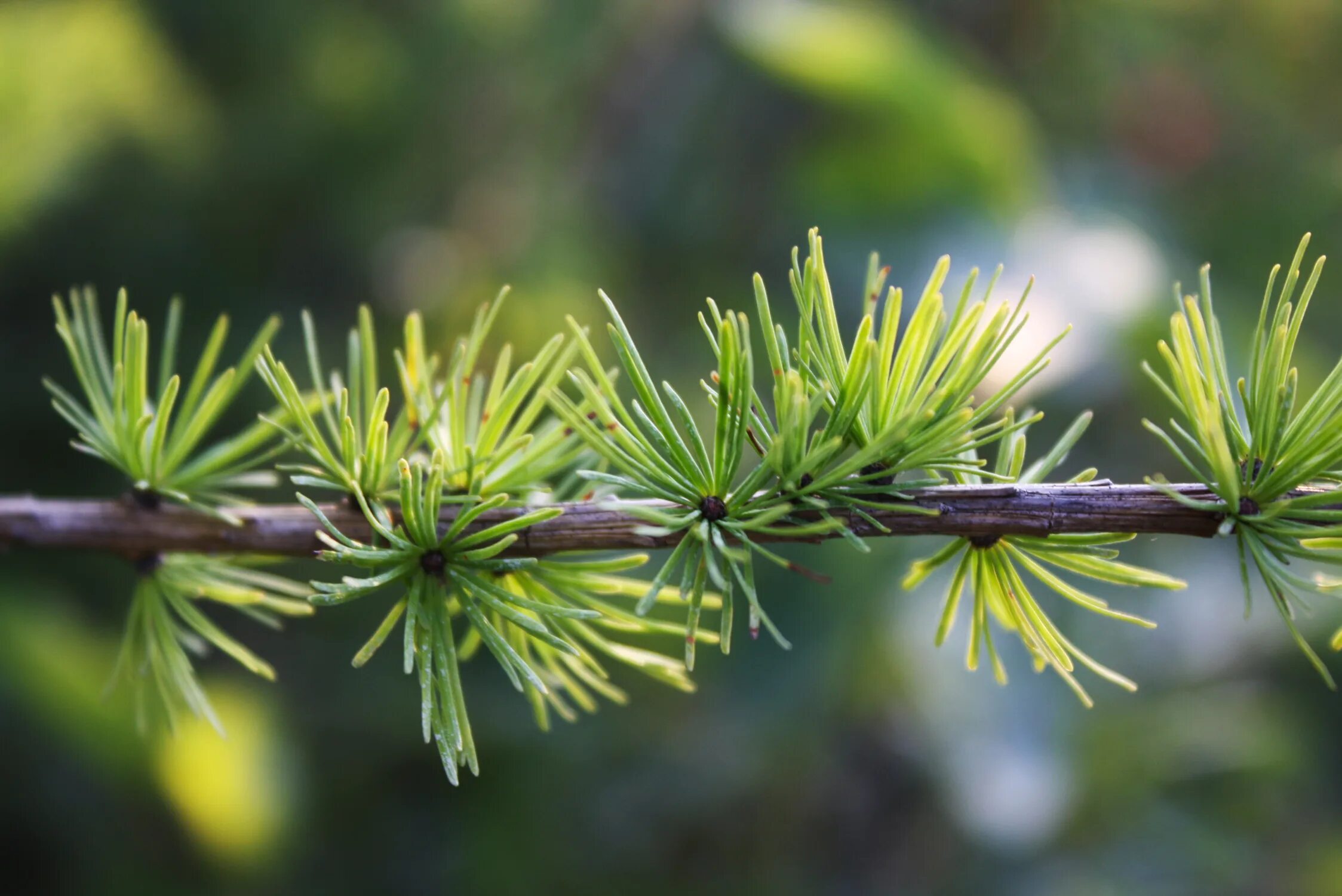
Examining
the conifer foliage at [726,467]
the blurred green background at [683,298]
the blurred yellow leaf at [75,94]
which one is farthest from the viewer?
the blurred green background at [683,298]

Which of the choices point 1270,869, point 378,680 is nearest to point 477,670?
point 378,680

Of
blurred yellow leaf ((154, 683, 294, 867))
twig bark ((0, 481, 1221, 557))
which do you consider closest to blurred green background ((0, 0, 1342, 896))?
blurred yellow leaf ((154, 683, 294, 867))

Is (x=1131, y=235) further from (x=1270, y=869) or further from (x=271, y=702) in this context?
(x=271, y=702)

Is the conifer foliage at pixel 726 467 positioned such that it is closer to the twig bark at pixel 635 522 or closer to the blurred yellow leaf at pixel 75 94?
the twig bark at pixel 635 522

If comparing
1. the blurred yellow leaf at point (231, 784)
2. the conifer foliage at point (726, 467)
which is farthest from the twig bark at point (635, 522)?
the blurred yellow leaf at point (231, 784)

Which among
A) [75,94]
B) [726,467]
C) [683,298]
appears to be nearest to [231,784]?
[75,94]

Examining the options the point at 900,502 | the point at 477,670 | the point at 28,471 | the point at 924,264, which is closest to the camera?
the point at 900,502

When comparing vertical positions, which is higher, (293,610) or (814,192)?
(814,192)

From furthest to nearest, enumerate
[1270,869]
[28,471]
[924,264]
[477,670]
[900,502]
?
[1270,869] < [924,264] < [477,670] < [28,471] < [900,502]
